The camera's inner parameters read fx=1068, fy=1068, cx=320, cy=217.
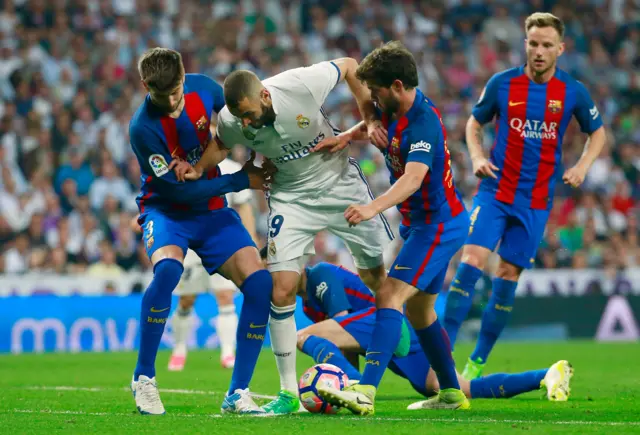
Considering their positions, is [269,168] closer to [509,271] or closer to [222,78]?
[509,271]

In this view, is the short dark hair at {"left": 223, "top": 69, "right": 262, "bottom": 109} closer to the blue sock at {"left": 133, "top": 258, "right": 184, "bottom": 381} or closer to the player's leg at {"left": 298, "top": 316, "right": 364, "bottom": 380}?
the blue sock at {"left": 133, "top": 258, "right": 184, "bottom": 381}


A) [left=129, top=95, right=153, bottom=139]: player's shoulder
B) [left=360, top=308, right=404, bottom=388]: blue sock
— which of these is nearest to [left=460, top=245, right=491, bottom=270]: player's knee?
[left=360, top=308, right=404, bottom=388]: blue sock

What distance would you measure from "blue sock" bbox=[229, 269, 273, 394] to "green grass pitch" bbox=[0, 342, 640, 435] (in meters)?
0.30

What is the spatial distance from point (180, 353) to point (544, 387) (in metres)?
4.96

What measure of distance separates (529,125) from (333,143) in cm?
240

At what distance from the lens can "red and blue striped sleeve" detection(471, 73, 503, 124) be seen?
860 cm

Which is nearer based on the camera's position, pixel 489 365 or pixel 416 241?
pixel 416 241

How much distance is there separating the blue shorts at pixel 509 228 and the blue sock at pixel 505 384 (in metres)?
1.30

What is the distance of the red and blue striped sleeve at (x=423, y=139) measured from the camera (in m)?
6.18

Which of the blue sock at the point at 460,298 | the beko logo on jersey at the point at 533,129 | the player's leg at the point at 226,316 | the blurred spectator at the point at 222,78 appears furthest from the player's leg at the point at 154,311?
the blurred spectator at the point at 222,78

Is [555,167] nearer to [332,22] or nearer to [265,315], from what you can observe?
[265,315]

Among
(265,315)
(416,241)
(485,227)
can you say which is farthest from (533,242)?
(265,315)

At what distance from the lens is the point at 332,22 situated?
818 inches

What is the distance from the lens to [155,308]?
249 inches
